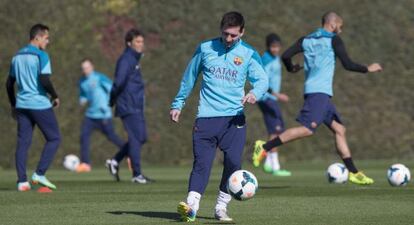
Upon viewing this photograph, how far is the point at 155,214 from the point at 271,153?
9.95 metres

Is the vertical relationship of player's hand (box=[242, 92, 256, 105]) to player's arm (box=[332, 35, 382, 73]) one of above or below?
below

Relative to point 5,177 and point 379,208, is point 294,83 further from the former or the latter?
point 379,208

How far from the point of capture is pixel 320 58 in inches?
678

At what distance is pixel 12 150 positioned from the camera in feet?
86.8

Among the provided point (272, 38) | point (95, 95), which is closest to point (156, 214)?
point (272, 38)

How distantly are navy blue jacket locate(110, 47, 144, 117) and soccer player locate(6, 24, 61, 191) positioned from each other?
2068 mm

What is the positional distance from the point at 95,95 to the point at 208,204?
41.2 ft

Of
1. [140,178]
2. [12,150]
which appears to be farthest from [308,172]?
[12,150]

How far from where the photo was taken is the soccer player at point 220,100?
11953 mm

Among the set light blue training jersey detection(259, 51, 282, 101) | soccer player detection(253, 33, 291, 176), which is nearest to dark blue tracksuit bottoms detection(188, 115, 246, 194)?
soccer player detection(253, 33, 291, 176)

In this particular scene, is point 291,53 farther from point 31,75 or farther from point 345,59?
point 31,75

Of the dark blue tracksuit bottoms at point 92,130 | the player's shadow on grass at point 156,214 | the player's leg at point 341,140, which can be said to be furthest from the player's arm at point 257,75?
the dark blue tracksuit bottoms at point 92,130

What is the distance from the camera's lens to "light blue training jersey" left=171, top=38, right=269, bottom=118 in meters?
12.0

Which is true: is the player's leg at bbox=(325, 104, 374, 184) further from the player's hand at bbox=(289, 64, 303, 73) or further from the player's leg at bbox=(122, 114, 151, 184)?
the player's leg at bbox=(122, 114, 151, 184)
